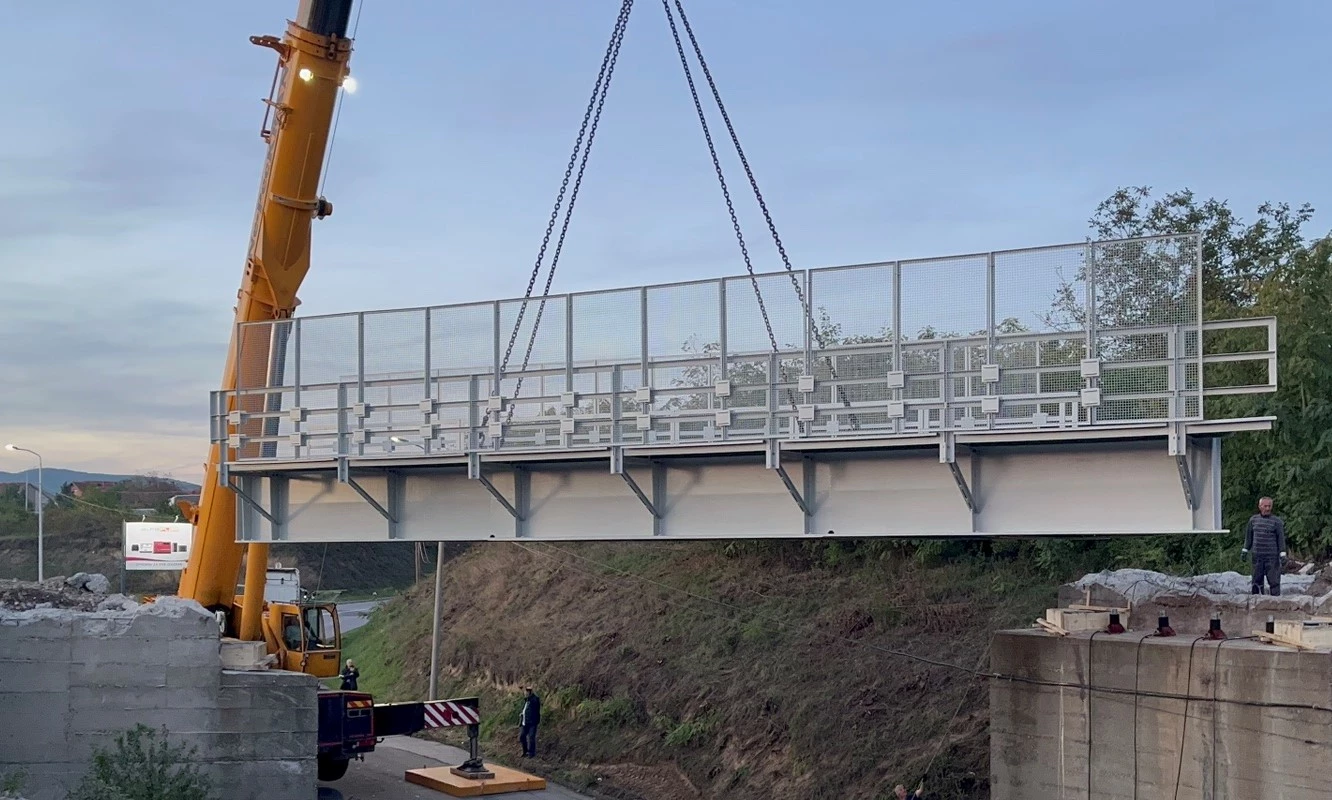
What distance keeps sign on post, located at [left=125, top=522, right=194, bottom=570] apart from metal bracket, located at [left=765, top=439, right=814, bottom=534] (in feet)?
124

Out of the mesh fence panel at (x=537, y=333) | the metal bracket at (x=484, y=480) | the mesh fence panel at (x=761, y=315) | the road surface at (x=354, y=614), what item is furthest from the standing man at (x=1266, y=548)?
the road surface at (x=354, y=614)


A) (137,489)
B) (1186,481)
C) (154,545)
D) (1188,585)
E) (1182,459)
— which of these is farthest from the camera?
(137,489)

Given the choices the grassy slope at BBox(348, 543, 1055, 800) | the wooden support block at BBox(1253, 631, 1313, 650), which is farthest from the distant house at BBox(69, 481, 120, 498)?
the wooden support block at BBox(1253, 631, 1313, 650)

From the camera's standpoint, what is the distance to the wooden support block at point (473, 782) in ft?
83.4

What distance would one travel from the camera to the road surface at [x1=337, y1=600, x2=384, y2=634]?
5956cm

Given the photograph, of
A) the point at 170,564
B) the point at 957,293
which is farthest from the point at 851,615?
the point at 170,564

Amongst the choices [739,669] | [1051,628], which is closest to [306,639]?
[739,669]

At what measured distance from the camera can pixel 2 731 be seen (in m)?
18.9

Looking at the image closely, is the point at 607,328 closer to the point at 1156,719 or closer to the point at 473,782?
the point at 1156,719

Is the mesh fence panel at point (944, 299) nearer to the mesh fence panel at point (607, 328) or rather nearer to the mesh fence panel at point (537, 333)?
the mesh fence panel at point (607, 328)

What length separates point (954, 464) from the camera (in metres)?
15.4

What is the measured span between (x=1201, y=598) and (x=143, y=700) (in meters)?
15.3

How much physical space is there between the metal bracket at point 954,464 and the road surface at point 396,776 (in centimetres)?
1280

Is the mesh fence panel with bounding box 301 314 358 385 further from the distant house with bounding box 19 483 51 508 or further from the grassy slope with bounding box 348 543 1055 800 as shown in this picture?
the distant house with bounding box 19 483 51 508
